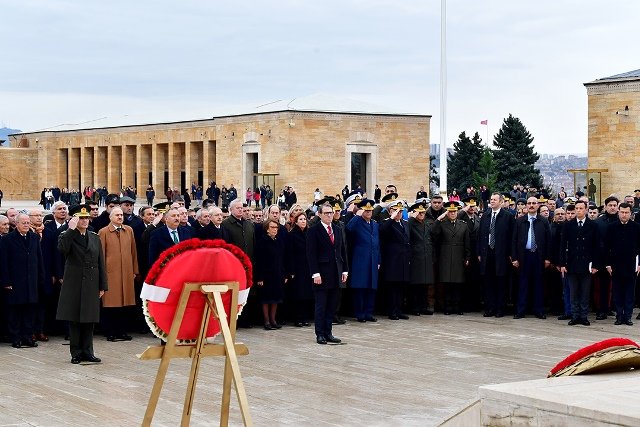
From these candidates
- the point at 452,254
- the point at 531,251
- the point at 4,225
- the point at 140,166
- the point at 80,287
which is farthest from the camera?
the point at 140,166

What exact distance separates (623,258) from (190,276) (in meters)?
9.78

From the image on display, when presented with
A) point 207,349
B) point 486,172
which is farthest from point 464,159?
point 207,349

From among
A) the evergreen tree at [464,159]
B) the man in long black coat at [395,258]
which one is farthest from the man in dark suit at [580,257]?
the evergreen tree at [464,159]

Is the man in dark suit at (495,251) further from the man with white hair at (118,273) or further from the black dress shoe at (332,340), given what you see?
the man with white hair at (118,273)

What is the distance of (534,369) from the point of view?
427 inches

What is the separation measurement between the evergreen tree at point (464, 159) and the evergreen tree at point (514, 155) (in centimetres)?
194

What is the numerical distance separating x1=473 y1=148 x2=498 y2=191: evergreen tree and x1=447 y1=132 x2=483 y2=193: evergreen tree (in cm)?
226

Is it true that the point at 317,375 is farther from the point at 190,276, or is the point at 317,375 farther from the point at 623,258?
the point at 623,258

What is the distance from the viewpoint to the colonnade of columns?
205 ft

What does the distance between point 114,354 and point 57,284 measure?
1845 millimetres

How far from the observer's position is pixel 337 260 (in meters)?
12.7

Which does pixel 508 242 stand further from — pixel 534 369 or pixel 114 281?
pixel 114 281

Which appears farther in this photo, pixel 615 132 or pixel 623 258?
pixel 615 132

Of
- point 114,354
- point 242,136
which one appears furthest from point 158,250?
point 242,136
